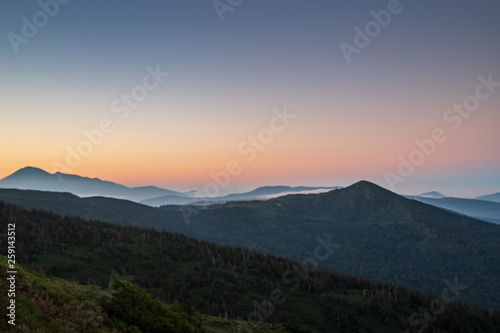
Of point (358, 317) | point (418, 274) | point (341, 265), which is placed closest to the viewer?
point (358, 317)

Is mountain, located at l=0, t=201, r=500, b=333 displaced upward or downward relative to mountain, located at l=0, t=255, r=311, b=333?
downward

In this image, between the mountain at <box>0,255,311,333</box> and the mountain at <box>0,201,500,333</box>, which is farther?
the mountain at <box>0,201,500,333</box>

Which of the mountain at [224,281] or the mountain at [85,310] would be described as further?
the mountain at [224,281]

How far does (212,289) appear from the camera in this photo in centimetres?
4144

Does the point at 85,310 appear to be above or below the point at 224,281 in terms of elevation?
above

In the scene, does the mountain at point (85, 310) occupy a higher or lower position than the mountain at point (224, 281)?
higher

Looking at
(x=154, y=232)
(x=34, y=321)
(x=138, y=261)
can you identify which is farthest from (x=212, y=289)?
(x=34, y=321)

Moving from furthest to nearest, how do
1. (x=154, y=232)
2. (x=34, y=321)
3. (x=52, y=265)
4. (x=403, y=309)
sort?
(x=154, y=232), (x=403, y=309), (x=52, y=265), (x=34, y=321)

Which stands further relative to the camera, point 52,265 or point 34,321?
point 52,265

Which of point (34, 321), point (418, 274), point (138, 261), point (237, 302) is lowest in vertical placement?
point (418, 274)

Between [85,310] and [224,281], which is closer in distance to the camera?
[85,310]

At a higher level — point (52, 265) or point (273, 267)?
point (52, 265)

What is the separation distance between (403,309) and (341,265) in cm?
14908

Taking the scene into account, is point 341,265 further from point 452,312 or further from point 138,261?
point 138,261
